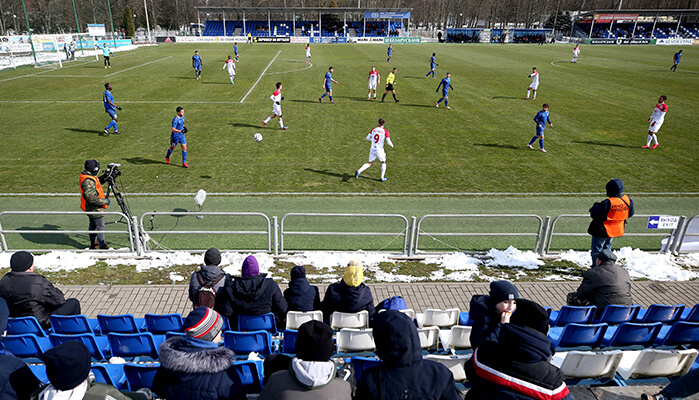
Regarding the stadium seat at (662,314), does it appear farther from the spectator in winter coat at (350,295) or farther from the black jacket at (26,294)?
the black jacket at (26,294)

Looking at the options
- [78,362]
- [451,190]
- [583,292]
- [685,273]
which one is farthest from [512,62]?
[78,362]

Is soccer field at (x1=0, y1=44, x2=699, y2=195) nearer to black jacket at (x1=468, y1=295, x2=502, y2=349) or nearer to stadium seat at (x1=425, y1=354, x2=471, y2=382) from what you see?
stadium seat at (x1=425, y1=354, x2=471, y2=382)

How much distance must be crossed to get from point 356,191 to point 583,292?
8.08 metres

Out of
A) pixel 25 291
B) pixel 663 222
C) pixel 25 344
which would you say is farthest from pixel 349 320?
pixel 663 222

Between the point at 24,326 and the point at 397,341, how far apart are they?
5.25m

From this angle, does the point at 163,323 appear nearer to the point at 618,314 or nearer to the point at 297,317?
the point at 297,317

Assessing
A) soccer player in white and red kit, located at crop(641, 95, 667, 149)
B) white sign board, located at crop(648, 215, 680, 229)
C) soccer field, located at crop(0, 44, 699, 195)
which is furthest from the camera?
soccer player in white and red kit, located at crop(641, 95, 667, 149)

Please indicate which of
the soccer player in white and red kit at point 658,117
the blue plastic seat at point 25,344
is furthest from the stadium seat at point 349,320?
the soccer player in white and red kit at point 658,117

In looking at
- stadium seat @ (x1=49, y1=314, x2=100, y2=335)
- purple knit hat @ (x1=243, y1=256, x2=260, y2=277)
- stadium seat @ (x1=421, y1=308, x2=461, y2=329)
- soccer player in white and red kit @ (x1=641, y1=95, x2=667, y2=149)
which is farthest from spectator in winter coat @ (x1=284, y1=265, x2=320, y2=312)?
soccer player in white and red kit @ (x1=641, y1=95, x2=667, y2=149)

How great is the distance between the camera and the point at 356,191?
1365 cm

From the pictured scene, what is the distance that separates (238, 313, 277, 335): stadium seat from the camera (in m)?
5.76

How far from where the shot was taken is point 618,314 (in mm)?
6078

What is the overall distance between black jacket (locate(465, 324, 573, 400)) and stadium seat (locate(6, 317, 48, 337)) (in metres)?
5.64

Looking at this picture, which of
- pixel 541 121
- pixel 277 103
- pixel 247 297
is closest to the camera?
pixel 247 297
